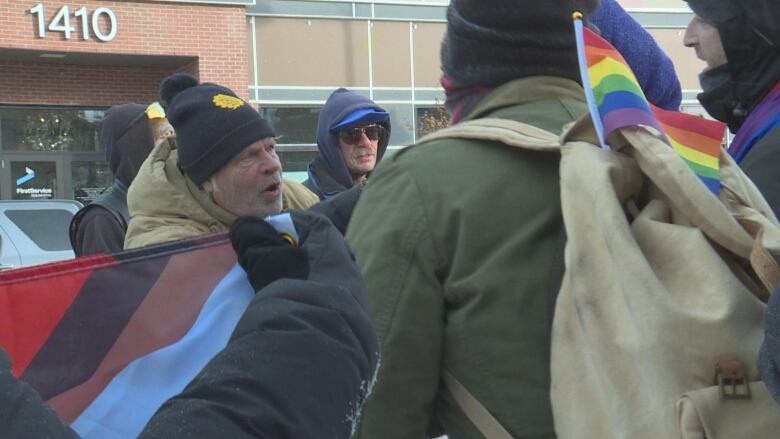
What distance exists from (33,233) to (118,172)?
18.0 ft

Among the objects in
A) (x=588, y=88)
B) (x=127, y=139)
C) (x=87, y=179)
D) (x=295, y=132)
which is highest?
(x=588, y=88)

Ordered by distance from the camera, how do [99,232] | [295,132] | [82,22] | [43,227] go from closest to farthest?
[99,232] < [43,227] < [82,22] < [295,132]

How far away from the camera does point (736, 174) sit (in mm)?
1714

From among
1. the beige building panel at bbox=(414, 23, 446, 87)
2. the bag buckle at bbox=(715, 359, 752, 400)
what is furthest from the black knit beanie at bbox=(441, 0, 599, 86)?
the beige building panel at bbox=(414, 23, 446, 87)

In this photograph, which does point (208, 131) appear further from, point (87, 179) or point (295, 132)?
point (87, 179)

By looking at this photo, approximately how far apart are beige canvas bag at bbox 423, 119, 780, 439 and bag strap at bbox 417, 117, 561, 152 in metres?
0.07

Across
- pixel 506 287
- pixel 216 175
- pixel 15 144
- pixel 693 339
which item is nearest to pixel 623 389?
pixel 693 339

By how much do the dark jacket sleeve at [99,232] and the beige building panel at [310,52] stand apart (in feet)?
40.0

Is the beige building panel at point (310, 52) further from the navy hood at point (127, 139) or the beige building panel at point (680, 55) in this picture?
the navy hood at point (127, 139)

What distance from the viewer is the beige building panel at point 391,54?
1659 cm

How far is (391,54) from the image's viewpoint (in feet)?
54.7

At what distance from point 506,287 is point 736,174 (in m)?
0.51

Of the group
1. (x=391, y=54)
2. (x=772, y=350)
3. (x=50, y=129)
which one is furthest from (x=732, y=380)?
(x=50, y=129)

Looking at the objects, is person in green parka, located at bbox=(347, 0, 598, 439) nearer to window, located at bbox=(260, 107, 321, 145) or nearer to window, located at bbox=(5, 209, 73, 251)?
window, located at bbox=(5, 209, 73, 251)
